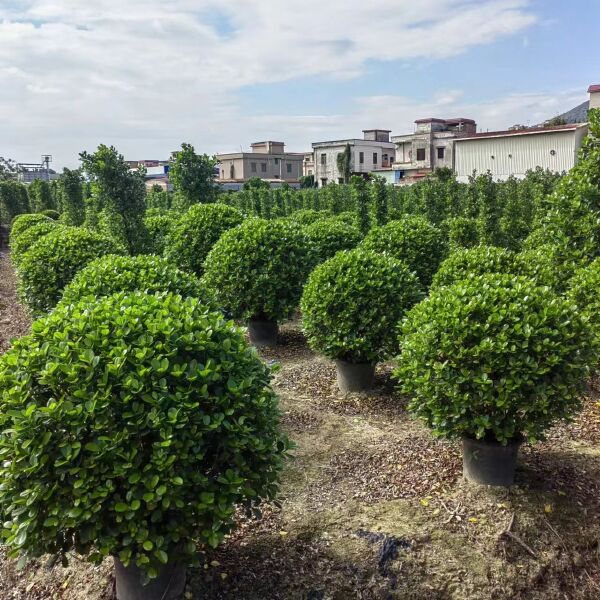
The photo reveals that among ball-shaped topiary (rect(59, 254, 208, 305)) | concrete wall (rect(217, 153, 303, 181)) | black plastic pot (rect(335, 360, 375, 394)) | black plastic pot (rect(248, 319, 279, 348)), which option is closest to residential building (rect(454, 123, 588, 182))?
black plastic pot (rect(248, 319, 279, 348))

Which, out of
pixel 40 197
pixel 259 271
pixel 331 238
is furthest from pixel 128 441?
pixel 40 197

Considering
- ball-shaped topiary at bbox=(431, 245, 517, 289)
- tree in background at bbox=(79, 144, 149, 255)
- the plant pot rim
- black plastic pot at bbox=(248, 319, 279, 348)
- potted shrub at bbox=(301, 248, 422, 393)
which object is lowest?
black plastic pot at bbox=(248, 319, 279, 348)

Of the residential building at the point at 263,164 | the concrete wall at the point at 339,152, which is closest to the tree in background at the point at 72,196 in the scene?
the concrete wall at the point at 339,152

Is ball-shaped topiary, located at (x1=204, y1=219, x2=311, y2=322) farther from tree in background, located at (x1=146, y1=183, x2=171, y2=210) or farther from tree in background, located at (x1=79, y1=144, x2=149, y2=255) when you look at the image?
tree in background, located at (x1=146, y1=183, x2=171, y2=210)

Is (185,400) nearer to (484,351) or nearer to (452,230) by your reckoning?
(484,351)

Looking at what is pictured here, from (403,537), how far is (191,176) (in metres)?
14.5

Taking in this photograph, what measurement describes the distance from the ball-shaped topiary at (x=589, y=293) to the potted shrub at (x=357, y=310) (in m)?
1.84

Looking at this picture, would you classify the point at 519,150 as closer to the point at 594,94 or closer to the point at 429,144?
the point at 594,94

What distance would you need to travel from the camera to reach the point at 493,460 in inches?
175

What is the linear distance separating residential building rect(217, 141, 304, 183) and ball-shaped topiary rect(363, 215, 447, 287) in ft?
186

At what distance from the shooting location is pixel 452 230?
549 inches

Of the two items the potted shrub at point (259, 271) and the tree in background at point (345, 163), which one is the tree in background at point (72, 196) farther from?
the tree in background at point (345, 163)

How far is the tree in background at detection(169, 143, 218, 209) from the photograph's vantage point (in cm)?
1658

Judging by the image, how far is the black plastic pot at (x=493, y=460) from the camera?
4426mm
